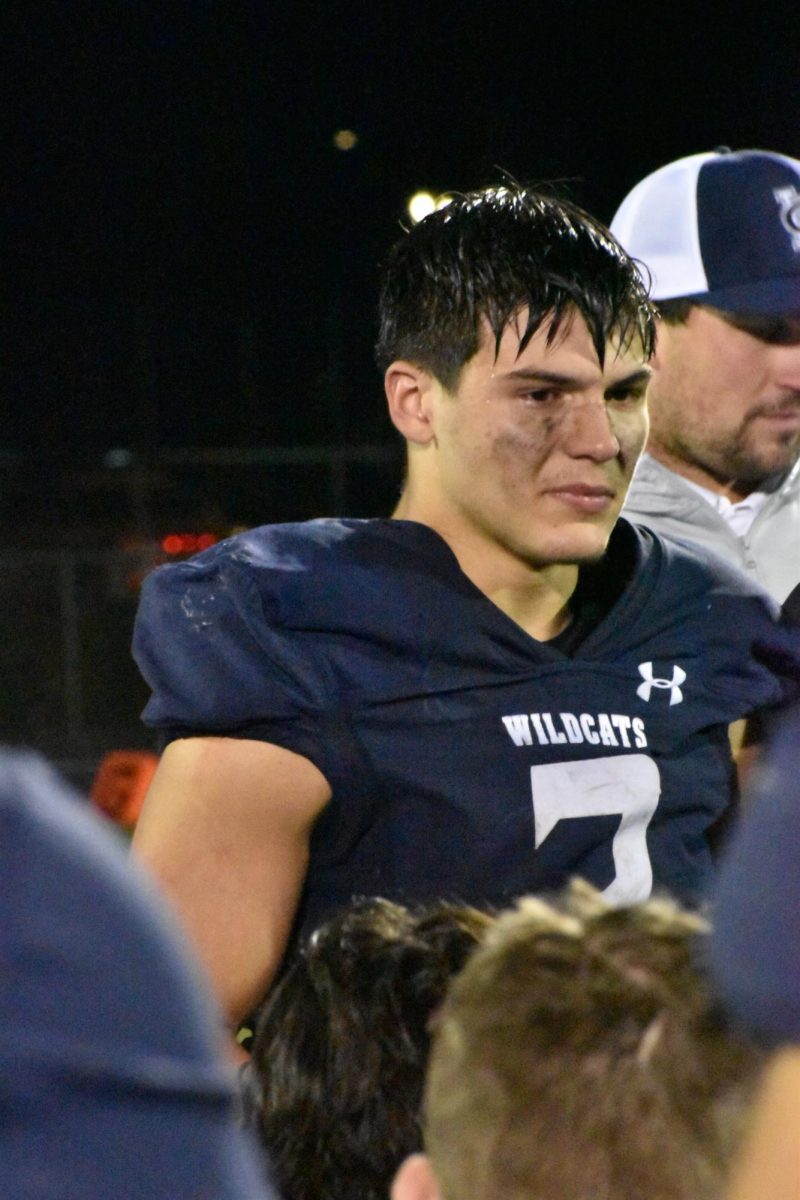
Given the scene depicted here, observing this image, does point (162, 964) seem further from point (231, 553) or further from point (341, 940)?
point (231, 553)

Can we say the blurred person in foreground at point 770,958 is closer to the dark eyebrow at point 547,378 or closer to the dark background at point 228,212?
the dark eyebrow at point 547,378

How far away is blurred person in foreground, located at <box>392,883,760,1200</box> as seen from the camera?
79cm

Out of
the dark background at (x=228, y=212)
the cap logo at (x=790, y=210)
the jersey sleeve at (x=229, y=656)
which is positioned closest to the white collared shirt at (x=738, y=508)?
the cap logo at (x=790, y=210)

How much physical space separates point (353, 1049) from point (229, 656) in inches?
24.8

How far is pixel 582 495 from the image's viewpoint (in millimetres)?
1960

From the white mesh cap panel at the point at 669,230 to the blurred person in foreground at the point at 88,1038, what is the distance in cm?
226

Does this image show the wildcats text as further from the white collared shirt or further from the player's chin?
the white collared shirt

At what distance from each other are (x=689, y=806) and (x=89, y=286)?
1404cm

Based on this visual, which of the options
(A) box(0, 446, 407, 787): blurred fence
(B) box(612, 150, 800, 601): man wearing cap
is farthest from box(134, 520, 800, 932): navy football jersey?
(A) box(0, 446, 407, 787): blurred fence

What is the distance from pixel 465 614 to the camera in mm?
1957

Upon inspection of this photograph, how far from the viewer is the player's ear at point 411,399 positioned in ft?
6.70

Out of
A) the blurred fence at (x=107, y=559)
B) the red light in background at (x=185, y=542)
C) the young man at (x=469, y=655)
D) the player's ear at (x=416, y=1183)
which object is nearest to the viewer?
the player's ear at (x=416, y=1183)

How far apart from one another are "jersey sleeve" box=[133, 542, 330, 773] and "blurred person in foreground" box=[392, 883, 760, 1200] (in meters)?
0.98

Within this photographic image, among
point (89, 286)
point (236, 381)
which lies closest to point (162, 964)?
point (236, 381)
